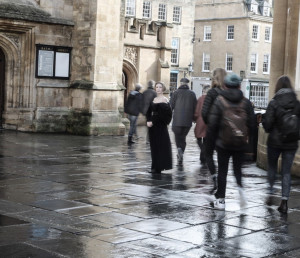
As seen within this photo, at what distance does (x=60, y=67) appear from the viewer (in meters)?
20.6

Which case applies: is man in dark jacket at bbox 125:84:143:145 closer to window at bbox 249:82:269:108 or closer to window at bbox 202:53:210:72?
window at bbox 249:82:269:108

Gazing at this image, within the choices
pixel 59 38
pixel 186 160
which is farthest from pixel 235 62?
pixel 186 160

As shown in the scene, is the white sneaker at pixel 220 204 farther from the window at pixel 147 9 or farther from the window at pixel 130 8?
the window at pixel 147 9

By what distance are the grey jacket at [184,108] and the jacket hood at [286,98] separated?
16.7 ft

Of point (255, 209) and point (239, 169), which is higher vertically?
point (239, 169)

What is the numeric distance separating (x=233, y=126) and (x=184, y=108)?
5.54 metres

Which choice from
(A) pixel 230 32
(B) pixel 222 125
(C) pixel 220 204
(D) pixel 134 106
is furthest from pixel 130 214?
(A) pixel 230 32

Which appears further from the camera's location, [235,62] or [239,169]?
[235,62]

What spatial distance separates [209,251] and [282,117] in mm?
2803

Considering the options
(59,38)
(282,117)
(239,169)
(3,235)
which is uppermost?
(59,38)

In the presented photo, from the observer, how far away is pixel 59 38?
67.2 ft

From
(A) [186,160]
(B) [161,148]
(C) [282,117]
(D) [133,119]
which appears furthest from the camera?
(D) [133,119]

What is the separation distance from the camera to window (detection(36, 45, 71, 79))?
A: 20.2m

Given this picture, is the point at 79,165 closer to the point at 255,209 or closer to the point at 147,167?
the point at 147,167
